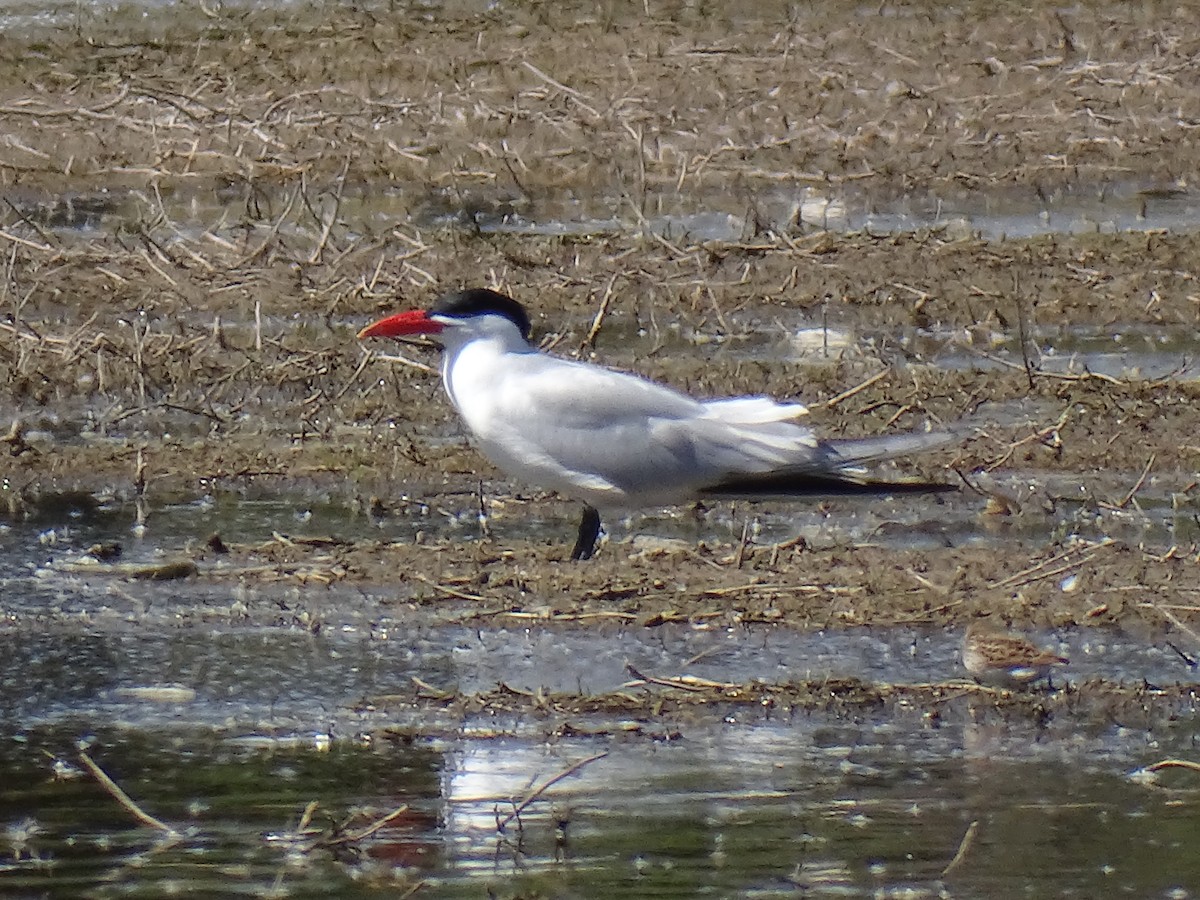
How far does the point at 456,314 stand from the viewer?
741 cm

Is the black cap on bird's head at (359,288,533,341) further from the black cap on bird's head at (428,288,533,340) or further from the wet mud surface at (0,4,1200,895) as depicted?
the wet mud surface at (0,4,1200,895)

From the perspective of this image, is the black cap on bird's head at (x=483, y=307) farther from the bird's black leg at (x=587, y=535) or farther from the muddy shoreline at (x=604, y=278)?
the bird's black leg at (x=587, y=535)

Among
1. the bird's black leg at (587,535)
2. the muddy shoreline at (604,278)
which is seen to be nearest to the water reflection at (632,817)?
the muddy shoreline at (604,278)

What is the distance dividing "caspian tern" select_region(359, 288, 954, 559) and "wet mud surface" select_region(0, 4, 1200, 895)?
17 centimetres

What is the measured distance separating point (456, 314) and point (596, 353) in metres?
2.12

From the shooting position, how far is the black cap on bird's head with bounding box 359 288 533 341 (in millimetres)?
7398

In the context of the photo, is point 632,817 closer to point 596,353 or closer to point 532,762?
point 532,762

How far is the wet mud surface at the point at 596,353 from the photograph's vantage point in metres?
5.86

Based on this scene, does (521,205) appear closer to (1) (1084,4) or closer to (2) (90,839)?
(1) (1084,4)

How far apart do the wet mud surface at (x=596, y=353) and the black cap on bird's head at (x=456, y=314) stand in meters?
0.50

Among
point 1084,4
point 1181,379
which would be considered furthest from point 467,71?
point 1181,379

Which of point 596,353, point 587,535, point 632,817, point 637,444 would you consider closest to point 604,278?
point 596,353

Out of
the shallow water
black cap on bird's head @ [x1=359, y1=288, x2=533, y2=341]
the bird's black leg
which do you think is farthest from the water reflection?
black cap on bird's head @ [x1=359, y1=288, x2=533, y2=341]

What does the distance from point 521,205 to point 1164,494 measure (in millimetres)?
5236
